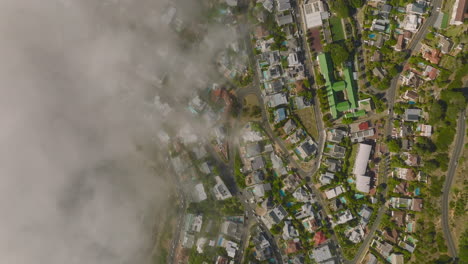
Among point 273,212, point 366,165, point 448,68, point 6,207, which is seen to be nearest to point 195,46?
point 273,212

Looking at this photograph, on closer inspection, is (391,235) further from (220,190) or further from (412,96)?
(220,190)

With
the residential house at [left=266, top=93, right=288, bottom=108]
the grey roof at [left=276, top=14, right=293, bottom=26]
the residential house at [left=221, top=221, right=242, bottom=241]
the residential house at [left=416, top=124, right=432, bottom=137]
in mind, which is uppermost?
the grey roof at [left=276, top=14, right=293, bottom=26]

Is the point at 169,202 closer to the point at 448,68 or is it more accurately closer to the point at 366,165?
the point at 366,165

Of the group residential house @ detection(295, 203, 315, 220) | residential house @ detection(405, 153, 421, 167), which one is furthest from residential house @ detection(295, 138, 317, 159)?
residential house @ detection(405, 153, 421, 167)

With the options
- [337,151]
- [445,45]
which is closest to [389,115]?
A: [337,151]

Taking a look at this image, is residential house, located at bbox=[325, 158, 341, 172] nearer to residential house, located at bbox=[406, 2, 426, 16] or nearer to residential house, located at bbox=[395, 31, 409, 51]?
residential house, located at bbox=[395, 31, 409, 51]

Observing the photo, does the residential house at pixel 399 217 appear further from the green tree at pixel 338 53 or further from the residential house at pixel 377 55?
the green tree at pixel 338 53
